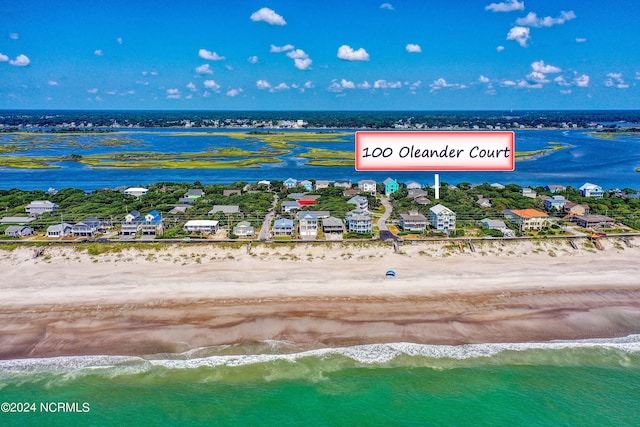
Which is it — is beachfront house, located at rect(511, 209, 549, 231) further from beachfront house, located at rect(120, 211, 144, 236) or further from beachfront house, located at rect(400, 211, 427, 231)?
beachfront house, located at rect(120, 211, 144, 236)

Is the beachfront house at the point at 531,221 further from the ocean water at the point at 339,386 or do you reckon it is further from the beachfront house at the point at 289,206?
the beachfront house at the point at 289,206

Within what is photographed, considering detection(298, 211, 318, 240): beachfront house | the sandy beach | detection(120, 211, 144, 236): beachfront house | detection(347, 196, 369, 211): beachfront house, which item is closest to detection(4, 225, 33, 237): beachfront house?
the sandy beach

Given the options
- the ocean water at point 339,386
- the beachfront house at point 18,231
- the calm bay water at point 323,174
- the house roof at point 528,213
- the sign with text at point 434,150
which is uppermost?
the sign with text at point 434,150

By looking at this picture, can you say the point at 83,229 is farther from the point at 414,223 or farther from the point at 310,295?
the point at 414,223

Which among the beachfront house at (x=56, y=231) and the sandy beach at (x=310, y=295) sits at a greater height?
the beachfront house at (x=56, y=231)

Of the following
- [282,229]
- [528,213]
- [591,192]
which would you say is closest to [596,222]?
[528,213]

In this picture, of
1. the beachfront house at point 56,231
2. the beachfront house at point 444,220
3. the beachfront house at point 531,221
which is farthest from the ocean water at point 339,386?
the beachfront house at point 531,221

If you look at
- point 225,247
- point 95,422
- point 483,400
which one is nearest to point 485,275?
point 483,400
